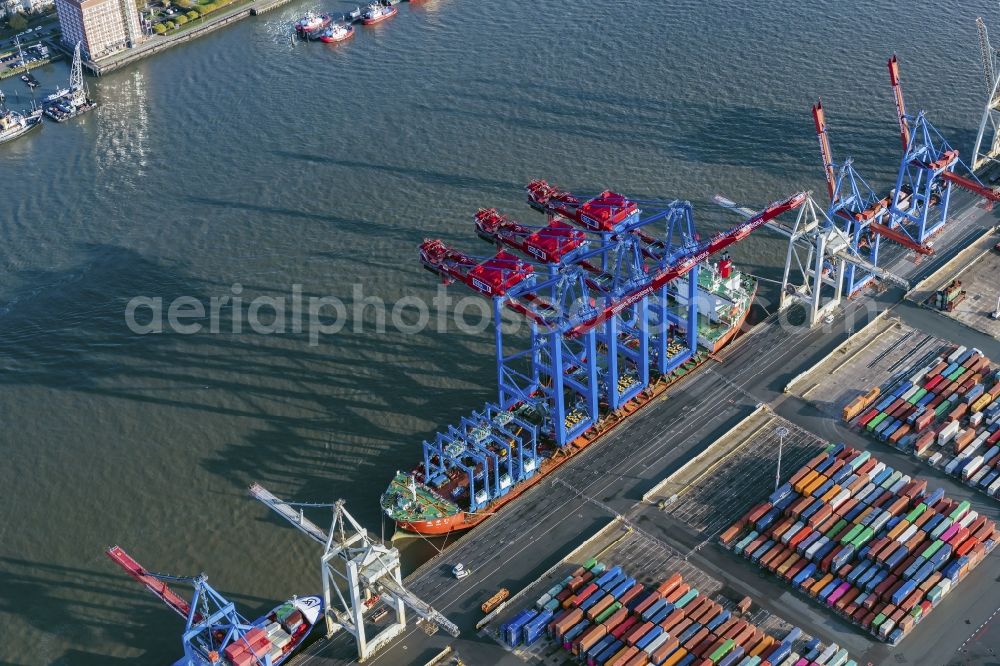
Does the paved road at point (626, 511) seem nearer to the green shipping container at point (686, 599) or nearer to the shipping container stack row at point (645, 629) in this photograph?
the shipping container stack row at point (645, 629)

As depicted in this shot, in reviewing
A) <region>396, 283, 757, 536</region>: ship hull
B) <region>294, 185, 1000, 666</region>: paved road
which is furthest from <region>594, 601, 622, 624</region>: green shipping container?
<region>396, 283, 757, 536</region>: ship hull

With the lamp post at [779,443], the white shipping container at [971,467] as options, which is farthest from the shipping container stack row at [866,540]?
the white shipping container at [971,467]

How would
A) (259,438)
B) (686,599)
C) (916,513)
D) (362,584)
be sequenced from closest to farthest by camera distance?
1. (362,584)
2. (686,599)
3. (916,513)
4. (259,438)

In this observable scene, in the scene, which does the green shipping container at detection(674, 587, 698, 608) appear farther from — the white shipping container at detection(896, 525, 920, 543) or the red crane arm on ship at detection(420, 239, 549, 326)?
the red crane arm on ship at detection(420, 239, 549, 326)

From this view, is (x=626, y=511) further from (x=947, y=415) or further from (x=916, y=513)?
(x=947, y=415)

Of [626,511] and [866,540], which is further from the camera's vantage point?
[626,511]

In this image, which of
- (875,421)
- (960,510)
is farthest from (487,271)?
(960,510)
